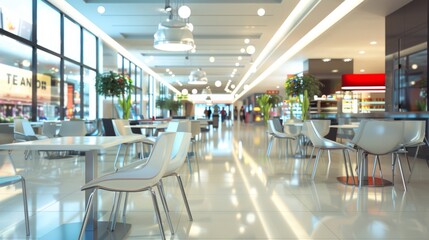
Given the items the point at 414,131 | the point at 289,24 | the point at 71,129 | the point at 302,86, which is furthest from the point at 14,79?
the point at 414,131

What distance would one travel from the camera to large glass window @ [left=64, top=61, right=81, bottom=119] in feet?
34.4

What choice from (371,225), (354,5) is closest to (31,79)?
(354,5)

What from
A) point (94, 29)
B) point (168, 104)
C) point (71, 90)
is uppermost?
point (94, 29)

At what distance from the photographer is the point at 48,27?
9312 mm

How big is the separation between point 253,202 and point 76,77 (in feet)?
30.3

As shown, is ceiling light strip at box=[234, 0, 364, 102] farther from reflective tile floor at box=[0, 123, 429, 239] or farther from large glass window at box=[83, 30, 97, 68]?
large glass window at box=[83, 30, 97, 68]

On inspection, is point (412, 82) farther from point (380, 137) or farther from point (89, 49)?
point (89, 49)

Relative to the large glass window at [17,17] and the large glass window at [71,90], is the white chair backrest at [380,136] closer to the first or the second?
the large glass window at [17,17]

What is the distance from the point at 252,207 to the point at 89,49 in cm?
1043

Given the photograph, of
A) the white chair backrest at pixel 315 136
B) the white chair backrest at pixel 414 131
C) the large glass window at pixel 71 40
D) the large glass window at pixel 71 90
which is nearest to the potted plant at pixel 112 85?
the large glass window at pixel 71 90

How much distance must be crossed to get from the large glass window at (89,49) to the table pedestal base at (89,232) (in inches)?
391

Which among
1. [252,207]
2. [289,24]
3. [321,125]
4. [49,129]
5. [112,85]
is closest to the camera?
[252,207]

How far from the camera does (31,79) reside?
335 inches

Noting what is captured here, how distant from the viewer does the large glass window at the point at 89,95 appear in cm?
1191
